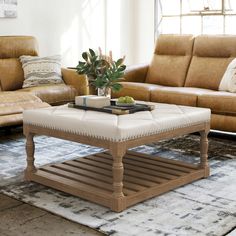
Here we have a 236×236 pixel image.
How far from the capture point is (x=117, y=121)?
2.71 metres

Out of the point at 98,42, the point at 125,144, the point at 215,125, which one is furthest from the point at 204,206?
the point at 98,42

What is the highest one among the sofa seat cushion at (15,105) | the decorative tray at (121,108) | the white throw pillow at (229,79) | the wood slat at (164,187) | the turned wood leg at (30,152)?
the white throw pillow at (229,79)

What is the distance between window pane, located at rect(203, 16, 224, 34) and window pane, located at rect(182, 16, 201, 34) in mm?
88

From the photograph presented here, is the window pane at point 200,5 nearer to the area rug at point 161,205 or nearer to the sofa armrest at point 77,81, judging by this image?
the sofa armrest at point 77,81

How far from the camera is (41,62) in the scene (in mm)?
5129

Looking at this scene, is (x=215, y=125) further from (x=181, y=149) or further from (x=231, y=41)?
(x=231, y=41)

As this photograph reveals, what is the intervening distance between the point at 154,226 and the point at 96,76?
48.5 inches

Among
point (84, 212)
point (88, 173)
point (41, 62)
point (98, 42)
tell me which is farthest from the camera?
point (98, 42)

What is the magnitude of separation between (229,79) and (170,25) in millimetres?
2162

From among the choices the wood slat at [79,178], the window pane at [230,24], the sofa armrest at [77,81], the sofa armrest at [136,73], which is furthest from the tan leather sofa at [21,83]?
the window pane at [230,24]

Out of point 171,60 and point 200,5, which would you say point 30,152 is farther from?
point 200,5

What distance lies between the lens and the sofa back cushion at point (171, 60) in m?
5.03

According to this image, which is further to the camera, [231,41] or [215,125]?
[231,41]

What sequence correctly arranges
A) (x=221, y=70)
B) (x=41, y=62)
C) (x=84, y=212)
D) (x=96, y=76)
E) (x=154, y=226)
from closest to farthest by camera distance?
(x=154, y=226) → (x=84, y=212) → (x=96, y=76) → (x=221, y=70) → (x=41, y=62)
